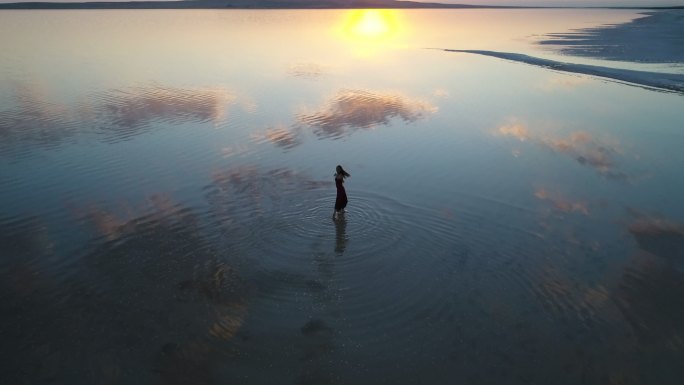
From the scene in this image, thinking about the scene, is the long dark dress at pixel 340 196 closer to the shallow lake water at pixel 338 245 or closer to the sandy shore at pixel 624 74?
the shallow lake water at pixel 338 245

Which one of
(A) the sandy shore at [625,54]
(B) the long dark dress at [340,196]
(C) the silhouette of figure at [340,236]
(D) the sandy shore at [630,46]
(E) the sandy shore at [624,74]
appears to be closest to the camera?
(C) the silhouette of figure at [340,236]

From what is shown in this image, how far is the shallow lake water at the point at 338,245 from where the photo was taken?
9414 mm

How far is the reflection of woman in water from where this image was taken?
552 inches

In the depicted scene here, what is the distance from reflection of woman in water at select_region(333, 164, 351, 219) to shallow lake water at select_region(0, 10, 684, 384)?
16.1 inches

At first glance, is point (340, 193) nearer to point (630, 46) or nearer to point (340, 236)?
point (340, 236)

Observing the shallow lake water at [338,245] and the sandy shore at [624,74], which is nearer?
the shallow lake water at [338,245]

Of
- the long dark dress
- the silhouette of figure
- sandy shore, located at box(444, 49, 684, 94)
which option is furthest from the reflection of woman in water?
sandy shore, located at box(444, 49, 684, 94)

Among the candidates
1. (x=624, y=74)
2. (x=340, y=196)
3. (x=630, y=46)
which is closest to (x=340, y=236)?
(x=340, y=196)

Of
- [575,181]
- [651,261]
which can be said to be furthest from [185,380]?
[575,181]

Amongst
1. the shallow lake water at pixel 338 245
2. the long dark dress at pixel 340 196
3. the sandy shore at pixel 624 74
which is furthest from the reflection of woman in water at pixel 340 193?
the sandy shore at pixel 624 74

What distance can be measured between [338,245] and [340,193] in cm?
179

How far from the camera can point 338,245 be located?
43.6 feet

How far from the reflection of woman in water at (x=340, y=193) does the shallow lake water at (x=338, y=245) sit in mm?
409

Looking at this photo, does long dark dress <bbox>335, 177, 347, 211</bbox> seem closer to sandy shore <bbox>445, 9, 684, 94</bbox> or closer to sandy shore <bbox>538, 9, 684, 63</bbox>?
sandy shore <bbox>445, 9, 684, 94</bbox>
